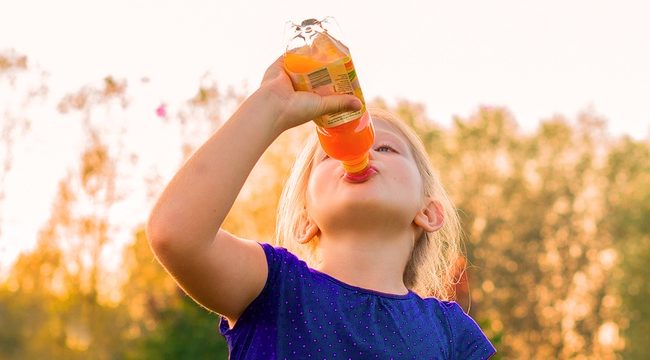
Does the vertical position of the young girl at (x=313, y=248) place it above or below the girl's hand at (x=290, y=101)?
below

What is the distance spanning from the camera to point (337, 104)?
113 inches

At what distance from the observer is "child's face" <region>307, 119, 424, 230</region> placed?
10.3 feet

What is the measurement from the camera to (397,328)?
10.0ft

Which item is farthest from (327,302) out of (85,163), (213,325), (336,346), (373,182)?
(85,163)

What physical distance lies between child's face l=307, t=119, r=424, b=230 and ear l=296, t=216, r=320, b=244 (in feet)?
0.25

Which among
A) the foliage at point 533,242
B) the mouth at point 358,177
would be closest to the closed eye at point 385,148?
the mouth at point 358,177

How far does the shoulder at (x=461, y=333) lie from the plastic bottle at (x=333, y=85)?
1.74ft

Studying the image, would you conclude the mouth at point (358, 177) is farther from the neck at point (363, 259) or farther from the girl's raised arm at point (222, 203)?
the girl's raised arm at point (222, 203)

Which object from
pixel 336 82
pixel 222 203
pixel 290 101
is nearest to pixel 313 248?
pixel 336 82

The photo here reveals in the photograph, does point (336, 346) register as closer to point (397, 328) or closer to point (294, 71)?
point (397, 328)

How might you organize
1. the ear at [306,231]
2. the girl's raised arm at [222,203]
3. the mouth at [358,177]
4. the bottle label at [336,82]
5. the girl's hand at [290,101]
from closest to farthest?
the girl's raised arm at [222,203] < the girl's hand at [290,101] < the bottle label at [336,82] < the mouth at [358,177] < the ear at [306,231]

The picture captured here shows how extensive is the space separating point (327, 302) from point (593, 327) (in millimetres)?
32303

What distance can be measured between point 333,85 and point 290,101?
0.44 meters

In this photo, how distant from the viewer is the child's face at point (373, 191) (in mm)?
3149
